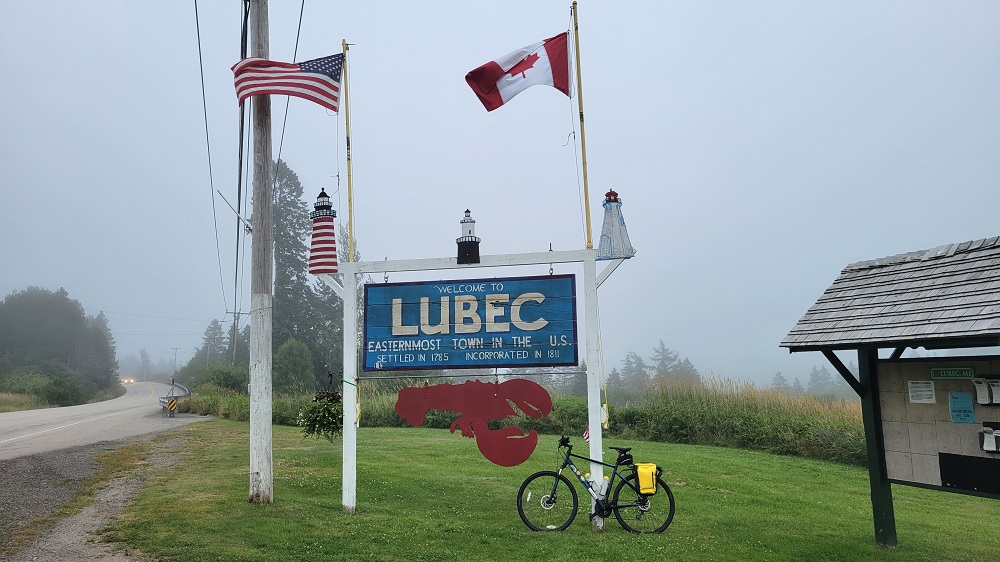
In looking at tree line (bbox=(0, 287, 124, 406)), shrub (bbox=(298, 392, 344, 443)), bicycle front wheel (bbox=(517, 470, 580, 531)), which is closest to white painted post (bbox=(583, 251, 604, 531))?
bicycle front wheel (bbox=(517, 470, 580, 531))

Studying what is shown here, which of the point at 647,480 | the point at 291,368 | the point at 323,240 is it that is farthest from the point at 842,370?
the point at 291,368

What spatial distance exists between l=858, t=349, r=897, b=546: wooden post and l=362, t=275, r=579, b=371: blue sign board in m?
3.60

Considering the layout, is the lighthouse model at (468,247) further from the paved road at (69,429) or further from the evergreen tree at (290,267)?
the evergreen tree at (290,267)

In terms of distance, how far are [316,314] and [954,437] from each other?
155ft

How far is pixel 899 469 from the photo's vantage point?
7582mm

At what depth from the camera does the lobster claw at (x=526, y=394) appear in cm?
929

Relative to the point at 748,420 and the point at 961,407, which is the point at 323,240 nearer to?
the point at 961,407

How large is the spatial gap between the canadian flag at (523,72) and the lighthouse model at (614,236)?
176 centimetres

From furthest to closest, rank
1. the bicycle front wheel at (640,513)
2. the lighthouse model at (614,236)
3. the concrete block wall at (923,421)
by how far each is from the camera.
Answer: the lighthouse model at (614,236) < the bicycle front wheel at (640,513) < the concrete block wall at (923,421)

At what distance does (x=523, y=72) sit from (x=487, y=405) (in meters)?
4.82

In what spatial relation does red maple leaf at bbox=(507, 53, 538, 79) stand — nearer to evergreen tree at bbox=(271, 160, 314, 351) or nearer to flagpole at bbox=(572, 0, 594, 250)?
flagpole at bbox=(572, 0, 594, 250)

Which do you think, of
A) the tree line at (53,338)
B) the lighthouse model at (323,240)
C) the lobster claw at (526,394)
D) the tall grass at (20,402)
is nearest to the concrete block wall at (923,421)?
the lobster claw at (526,394)

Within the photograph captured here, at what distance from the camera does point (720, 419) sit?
750 inches

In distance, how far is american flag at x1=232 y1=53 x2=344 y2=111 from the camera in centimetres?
955
